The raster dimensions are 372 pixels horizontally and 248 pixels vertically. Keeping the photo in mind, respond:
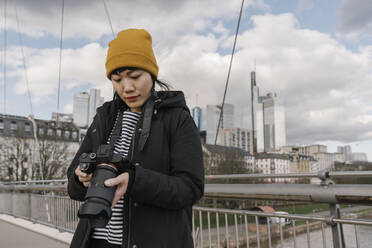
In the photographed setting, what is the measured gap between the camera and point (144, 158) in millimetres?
1258

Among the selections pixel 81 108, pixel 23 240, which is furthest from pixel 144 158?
pixel 81 108

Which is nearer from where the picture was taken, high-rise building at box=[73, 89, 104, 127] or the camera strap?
the camera strap

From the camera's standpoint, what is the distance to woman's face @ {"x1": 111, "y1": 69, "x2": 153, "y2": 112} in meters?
1.38

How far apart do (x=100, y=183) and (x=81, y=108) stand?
262 feet

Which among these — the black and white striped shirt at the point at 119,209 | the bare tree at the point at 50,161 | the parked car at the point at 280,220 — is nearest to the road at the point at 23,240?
the parked car at the point at 280,220

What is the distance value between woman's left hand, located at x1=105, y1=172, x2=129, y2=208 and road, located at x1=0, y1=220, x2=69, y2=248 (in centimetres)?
409

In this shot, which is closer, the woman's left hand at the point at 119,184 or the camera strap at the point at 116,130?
the woman's left hand at the point at 119,184

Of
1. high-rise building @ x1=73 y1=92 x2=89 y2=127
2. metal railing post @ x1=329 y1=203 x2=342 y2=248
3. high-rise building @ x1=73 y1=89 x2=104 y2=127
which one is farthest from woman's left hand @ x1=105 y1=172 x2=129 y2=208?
high-rise building @ x1=73 y1=92 x2=89 y2=127

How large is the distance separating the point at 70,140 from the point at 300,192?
58.0 metres

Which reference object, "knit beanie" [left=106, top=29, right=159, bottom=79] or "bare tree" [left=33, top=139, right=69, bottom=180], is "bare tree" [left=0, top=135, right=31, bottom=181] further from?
"knit beanie" [left=106, top=29, right=159, bottom=79]

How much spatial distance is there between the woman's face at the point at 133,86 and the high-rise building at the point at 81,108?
69077mm

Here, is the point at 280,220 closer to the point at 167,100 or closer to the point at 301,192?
the point at 301,192

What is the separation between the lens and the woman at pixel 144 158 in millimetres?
1152

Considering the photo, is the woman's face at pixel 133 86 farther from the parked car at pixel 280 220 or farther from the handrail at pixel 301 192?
the parked car at pixel 280 220
